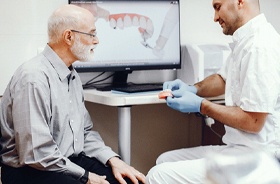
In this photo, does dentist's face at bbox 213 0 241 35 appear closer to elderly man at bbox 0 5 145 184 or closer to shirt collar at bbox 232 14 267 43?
shirt collar at bbox 232 14 267 43

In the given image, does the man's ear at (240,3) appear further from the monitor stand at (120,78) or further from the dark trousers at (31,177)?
the dark trousers at (31,177)

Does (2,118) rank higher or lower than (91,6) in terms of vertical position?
lower

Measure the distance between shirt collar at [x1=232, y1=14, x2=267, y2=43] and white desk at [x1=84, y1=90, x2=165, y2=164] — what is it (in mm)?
514

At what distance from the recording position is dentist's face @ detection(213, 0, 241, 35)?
73.0 inches

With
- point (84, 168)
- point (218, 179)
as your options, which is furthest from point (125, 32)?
point (218, 179)

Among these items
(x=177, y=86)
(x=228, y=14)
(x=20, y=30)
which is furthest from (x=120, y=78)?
(x=228, y=14)

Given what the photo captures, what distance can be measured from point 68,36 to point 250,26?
2.58 ft

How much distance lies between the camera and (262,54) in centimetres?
165

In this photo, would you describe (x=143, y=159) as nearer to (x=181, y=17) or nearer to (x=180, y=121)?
(x=180, y=121)

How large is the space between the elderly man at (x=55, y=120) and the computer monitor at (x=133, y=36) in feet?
1.55

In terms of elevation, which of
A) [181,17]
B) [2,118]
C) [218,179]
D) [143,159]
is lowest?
[143,159]

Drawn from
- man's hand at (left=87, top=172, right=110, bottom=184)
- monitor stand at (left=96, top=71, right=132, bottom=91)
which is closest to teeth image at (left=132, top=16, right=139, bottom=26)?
monitor stand at (left=96, top=71, right=132, bottom=91)

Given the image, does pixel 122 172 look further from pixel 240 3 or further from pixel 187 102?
pixel 240 3

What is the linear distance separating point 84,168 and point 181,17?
1337 millimetres
